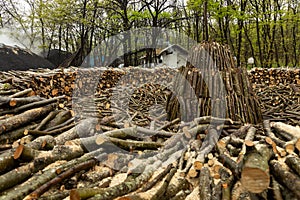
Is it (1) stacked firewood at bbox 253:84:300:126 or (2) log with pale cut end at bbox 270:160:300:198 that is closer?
(2) log with pale cut end at bbox 270:160:300:198

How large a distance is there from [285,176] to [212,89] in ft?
7.68

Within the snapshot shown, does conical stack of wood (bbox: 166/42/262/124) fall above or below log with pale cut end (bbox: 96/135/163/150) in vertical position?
above

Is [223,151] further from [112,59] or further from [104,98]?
[112,59]

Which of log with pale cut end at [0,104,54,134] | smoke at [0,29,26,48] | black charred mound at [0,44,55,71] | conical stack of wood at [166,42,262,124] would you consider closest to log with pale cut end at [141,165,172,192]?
conical stack of wood at [166,42,262,124]

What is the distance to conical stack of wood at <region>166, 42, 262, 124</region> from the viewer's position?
439cm

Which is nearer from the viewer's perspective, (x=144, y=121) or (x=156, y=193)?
(x=156, y=193)

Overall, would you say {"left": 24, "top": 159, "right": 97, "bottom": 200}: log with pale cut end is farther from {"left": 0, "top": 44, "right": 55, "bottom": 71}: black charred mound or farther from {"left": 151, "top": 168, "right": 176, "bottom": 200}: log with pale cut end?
{"left": 0, "top": 44, "right": 55, "bottom": 71}: black charred mound

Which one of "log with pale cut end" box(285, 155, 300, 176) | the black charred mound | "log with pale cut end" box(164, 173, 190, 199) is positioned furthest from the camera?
the black charred mound

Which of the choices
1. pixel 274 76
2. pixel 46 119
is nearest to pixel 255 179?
pixel 46 119

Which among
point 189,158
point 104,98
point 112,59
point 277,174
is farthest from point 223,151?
point 112,59

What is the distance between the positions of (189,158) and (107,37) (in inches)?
956

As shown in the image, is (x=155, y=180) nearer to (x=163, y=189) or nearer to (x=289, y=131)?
(x=163, y=189)

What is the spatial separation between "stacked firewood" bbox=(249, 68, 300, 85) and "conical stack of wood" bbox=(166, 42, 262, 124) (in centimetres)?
625

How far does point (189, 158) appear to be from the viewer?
2850 millimetres
